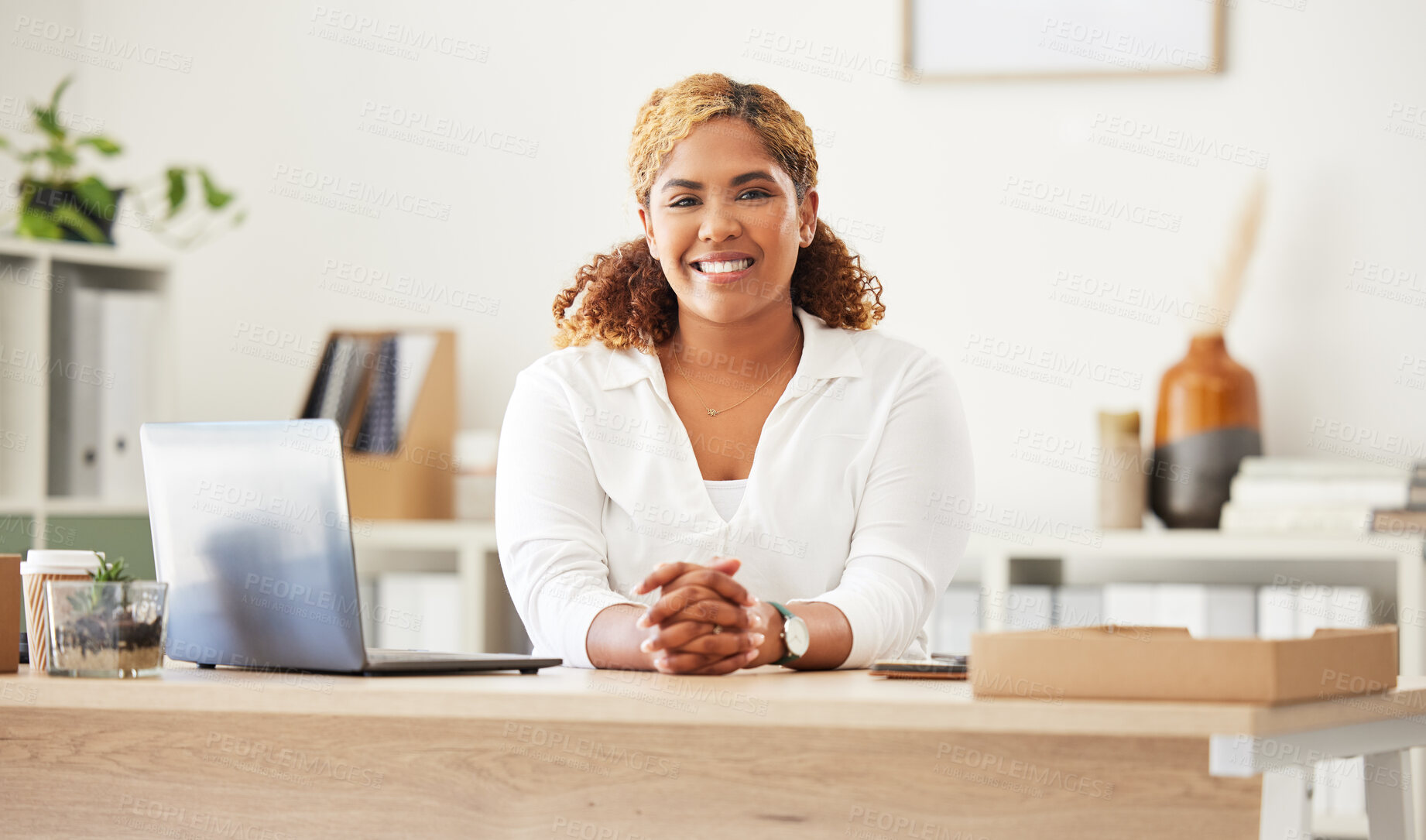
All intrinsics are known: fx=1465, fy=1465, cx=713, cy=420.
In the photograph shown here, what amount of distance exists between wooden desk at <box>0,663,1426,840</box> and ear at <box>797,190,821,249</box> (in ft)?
2.48

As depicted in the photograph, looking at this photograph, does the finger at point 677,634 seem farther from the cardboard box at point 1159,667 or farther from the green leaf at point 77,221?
the green leaf at point 77,221

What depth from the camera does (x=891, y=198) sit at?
329 centimetres

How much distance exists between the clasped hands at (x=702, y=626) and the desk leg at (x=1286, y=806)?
0.49 meters

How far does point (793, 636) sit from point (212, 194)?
7.55 feet

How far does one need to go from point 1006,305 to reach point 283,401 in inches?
68.3

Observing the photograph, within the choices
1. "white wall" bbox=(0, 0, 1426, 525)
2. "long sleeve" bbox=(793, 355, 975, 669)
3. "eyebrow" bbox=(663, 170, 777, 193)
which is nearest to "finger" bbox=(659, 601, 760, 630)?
"long sleeve" bbox=(793, 355, 975, 669)

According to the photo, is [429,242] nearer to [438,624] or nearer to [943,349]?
[438,624]

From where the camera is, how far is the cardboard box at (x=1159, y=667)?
40.5 inches

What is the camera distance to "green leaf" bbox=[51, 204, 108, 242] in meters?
3.06

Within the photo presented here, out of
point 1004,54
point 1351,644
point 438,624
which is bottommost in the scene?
point 438,624

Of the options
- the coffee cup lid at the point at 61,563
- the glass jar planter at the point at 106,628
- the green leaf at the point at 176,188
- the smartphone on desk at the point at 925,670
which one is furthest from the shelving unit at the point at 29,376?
the smartphone on desk at the point at 925,670

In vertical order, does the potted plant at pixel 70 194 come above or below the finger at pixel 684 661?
above

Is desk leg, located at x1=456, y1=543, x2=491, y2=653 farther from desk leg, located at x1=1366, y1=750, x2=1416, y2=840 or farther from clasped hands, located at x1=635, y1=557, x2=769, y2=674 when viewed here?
desk leg, located at x1=1366, y1=750, x2=1416, y2=840

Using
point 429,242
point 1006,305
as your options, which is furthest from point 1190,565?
point 429,242
